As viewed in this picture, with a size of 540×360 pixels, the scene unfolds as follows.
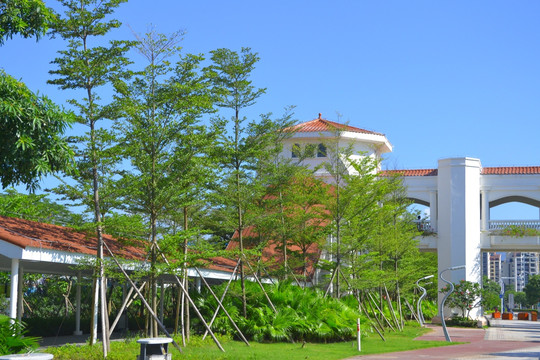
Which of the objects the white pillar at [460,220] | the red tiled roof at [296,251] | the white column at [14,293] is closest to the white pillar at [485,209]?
the white pillar at [460,220]

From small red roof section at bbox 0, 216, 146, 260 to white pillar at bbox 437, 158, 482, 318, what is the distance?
2626 centimetres

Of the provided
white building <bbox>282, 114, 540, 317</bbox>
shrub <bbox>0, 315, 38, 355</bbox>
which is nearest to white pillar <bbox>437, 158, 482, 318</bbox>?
white building <bbox>282, 114, 540, 317</bbox>

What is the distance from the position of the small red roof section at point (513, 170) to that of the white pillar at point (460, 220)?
Answer: 1.14 metres

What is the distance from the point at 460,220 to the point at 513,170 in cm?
464

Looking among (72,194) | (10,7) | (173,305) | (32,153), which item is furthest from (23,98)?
(173,305)

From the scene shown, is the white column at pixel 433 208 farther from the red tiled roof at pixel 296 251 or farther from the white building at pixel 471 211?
the red tiled roof at pixel 296 251

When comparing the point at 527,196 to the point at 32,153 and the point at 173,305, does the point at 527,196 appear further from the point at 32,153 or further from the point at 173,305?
the point at 32,153

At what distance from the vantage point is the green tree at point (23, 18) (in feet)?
37.6

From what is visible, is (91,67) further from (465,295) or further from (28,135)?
(465,295)

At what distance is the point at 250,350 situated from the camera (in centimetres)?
1805

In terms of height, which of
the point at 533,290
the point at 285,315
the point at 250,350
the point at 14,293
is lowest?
the point at 533,290

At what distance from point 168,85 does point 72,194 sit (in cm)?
358

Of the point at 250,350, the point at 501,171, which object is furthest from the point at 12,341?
the point at 501,171

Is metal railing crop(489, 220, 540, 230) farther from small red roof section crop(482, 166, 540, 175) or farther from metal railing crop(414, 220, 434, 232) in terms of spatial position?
metal railing crop(414, 220, 434, 232)
